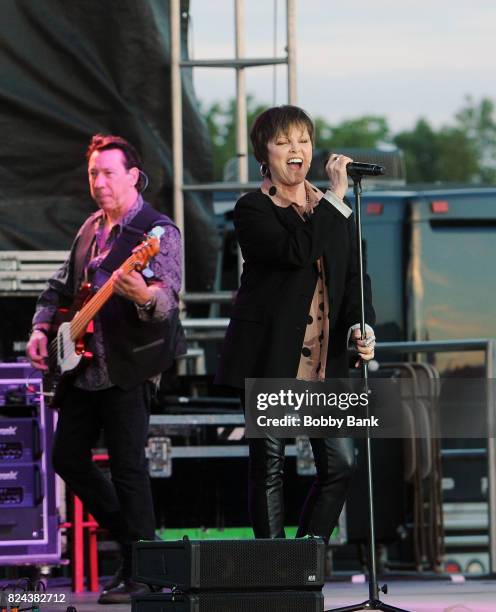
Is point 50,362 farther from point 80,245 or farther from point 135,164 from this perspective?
point 135,164

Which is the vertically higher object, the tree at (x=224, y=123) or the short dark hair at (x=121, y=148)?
the tree at (x=224, y=123)

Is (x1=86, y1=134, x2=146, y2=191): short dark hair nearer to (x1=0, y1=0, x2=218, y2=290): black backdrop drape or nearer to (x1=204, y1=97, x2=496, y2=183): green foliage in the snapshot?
(x1=0, y1=0, x2=218, y2=290): black backdrop drape

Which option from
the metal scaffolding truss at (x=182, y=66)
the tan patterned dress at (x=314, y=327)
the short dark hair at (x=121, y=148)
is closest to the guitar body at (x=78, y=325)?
the short dark hair at (x=121, y=148)

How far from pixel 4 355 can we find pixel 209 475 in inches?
52.1

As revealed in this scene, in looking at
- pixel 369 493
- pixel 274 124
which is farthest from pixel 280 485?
pixel 274 124

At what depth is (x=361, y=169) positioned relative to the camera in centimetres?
602

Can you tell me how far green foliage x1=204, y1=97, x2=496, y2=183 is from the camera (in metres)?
79.3

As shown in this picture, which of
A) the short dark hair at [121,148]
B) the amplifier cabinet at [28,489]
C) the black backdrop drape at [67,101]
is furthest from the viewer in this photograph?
the black backdrop drape at [67,101]

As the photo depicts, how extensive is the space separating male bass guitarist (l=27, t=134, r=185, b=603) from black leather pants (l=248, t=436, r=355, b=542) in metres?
0.87

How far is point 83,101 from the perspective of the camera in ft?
27.5

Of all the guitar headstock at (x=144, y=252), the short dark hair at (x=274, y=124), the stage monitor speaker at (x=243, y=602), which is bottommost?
the stage monitor speaker at (x=243, y=602)

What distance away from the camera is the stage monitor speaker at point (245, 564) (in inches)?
211

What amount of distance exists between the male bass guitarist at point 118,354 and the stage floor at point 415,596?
403 millimetres

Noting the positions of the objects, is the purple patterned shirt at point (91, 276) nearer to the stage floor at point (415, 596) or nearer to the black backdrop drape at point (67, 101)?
the stage floor at point (415, 596)
